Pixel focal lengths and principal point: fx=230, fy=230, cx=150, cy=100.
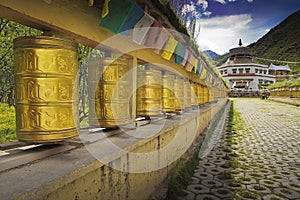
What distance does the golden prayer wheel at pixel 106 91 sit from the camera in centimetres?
229

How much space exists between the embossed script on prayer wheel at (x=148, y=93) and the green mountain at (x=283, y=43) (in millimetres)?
92904

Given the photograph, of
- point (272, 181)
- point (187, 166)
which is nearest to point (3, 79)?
point (187, 166)

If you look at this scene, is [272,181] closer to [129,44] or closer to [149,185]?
[149,185]

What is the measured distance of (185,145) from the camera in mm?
4645

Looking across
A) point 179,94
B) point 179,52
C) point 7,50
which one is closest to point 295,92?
point 179,94

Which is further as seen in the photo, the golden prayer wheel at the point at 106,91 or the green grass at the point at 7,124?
the green grass at the point at 7,124

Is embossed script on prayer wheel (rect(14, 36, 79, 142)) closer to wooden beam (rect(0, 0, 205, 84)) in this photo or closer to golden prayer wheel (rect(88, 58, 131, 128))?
wooden beam (rect(0, 0, 205, 84))

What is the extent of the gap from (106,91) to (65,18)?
0.81 m

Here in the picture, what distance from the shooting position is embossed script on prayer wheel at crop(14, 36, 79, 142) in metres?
1.55

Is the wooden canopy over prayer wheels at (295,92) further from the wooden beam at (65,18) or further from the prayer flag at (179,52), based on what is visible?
the wooden beam at (65,18)

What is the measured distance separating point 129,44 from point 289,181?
3.16 metres

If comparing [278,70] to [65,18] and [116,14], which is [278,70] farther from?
[65,18]

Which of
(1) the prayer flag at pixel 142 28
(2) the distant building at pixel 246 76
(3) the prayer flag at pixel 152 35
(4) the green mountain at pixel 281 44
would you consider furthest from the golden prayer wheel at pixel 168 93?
(4) the green mountain at pixel 281 44

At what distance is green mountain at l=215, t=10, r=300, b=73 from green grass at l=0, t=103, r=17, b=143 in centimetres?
9160
